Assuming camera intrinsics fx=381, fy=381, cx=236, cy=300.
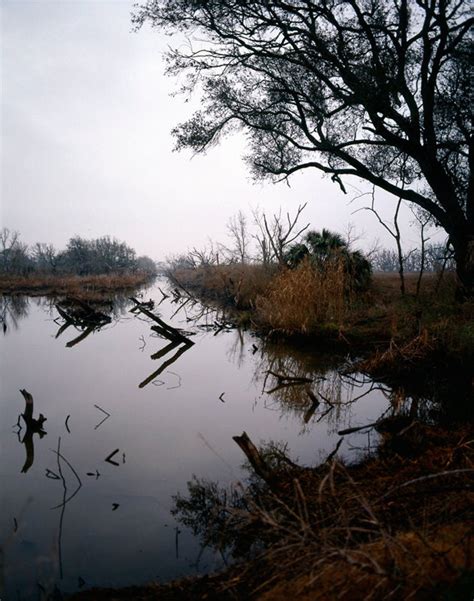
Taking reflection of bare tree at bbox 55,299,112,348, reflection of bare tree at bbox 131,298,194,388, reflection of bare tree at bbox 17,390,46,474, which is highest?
reflection of bare tree at bbox 55,299,112,348

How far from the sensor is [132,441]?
4406mm

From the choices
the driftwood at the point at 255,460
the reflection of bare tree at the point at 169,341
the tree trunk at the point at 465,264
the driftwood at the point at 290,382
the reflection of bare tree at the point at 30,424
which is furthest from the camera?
the tree trunk at the point at 465,264

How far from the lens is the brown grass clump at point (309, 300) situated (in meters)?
9.34

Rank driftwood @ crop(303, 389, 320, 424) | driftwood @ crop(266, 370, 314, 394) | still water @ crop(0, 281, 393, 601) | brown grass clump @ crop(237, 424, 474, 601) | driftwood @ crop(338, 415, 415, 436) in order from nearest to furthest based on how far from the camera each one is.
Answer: brown grass clump @ crop(237, 424, 474, 601)
still water @ crop(0, 281, 393, 601)
driftwood @ crop(338, 415, 415, 436)
driftwood @ crop(303, 389, 320, 424)
driftwood @ crop(266, 370, 314, 394)

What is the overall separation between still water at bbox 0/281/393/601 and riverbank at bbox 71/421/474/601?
0.31m

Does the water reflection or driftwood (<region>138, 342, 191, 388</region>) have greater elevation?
driftwood (<region>138, 342, 191, 388</region>)

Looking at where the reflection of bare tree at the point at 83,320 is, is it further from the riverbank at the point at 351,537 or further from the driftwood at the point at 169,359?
the riverbank at the point at 351,537

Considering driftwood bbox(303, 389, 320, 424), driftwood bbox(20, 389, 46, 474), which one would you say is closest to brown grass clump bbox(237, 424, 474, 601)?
driftwood bbox(303, 389, 320, 424)

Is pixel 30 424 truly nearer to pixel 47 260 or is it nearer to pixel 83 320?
pixel 83 320

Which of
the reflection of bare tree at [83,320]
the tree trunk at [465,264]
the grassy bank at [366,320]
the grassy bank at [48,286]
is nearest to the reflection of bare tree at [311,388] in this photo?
the grassy bank at [366,320]

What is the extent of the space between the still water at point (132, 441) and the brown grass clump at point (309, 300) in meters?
0.90

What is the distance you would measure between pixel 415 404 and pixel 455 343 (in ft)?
6.94

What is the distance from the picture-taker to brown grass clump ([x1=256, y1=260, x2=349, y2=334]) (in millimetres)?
9344

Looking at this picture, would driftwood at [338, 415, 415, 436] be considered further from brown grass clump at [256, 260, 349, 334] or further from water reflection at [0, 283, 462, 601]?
brown grass clump at [256, 260, 349, 334]
